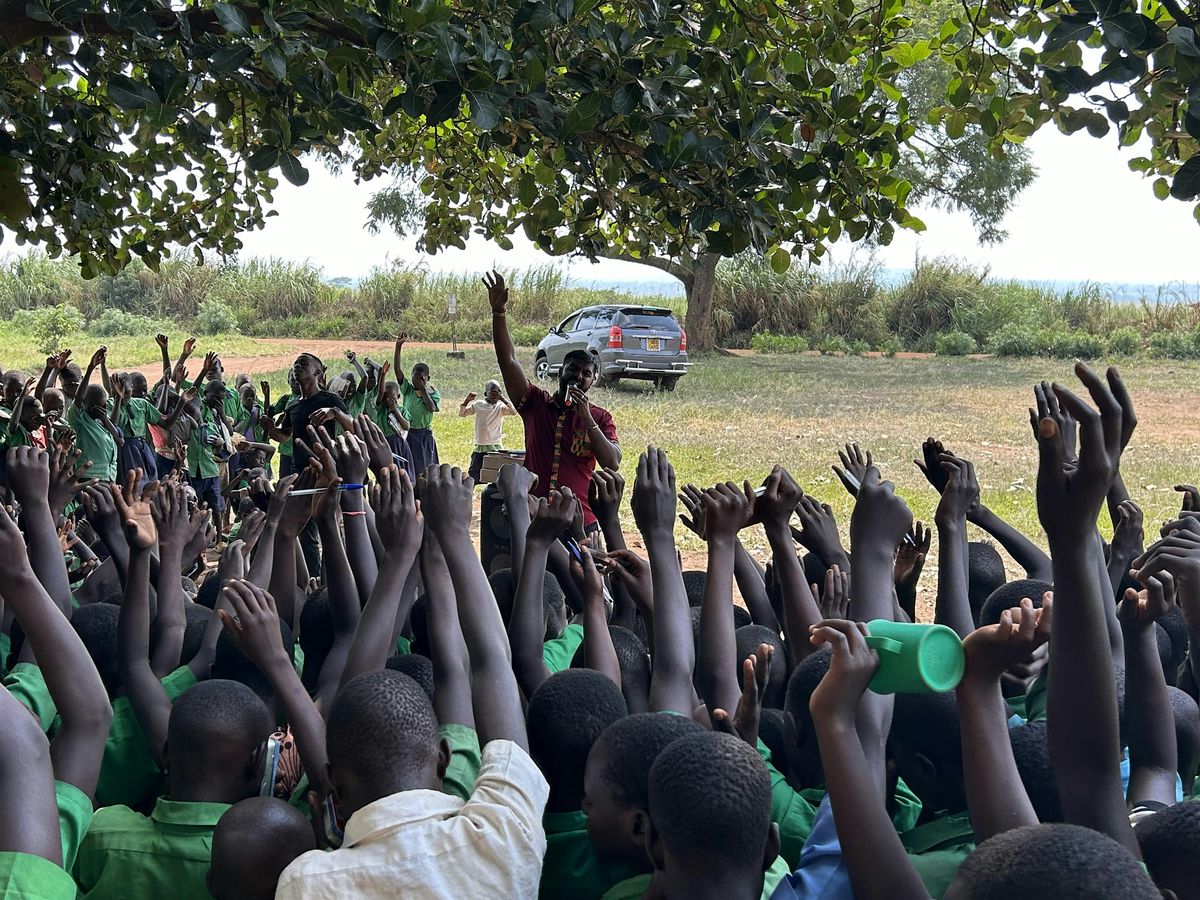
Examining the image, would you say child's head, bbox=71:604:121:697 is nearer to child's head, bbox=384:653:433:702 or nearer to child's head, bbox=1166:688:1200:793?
child's head, bbox=384:653:433:702

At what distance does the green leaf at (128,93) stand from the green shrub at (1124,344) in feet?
73.1

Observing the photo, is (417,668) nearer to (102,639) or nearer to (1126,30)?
(102,639)

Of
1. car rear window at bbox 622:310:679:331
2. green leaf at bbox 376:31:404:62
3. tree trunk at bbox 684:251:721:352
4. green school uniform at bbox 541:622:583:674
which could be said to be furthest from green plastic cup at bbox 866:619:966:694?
tree trunk at bbox 684:251:721:352

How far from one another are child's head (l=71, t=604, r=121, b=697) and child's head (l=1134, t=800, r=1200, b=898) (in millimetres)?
2408

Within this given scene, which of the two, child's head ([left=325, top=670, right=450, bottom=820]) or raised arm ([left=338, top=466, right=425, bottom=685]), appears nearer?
child's head ([left=325, top=670, right=450, bottom=820])

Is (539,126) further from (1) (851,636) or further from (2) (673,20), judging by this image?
(1) (851,636)

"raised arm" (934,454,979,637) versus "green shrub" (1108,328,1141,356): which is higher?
"green shrub" (1108,328,1141,356)

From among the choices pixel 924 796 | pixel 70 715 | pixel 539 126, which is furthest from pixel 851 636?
pixel 539 126

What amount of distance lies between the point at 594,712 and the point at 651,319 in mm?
17020

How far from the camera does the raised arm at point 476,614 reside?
2367 mm

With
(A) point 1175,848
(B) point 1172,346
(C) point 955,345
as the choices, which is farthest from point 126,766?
(C) point 955,345

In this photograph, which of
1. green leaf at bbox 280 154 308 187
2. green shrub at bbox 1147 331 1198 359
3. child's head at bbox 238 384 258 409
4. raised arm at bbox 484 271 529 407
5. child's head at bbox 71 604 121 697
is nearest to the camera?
child's head at bbox 71 604 121 697

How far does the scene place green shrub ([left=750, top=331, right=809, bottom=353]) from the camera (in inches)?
998

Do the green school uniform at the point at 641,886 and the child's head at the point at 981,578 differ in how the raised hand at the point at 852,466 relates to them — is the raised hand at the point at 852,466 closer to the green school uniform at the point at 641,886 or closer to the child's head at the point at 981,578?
the child's head at the point at 981,578
